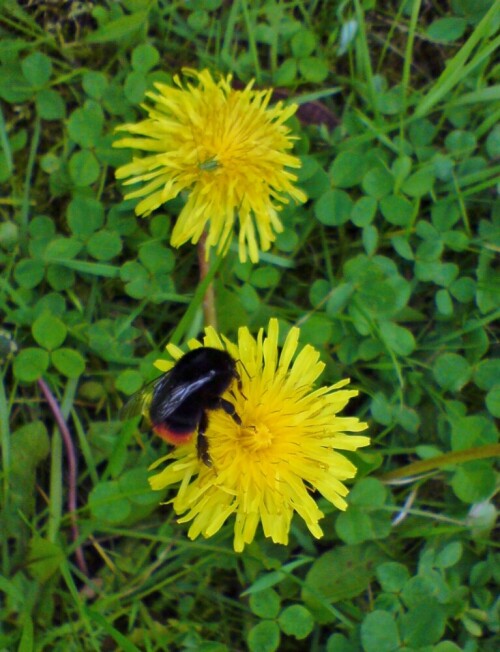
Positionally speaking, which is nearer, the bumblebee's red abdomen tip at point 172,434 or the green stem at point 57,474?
the bumblebee's red abdomen tip at point 172,434

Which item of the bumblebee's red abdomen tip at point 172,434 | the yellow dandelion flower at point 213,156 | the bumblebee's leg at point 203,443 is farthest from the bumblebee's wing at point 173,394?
the yellow dandelion flower at point 213,156

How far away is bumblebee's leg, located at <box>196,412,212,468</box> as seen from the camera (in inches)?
76.0

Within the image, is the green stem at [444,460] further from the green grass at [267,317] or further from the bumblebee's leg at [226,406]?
the bumblebee's leg at [226,406]

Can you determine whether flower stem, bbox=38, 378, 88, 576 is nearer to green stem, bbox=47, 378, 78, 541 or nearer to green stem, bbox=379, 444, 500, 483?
green stem, bbox=47, 378, 78, 541

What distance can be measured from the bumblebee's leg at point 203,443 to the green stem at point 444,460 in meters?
0.75

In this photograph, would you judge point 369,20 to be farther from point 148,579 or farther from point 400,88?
point 148,579

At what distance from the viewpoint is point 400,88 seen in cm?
270

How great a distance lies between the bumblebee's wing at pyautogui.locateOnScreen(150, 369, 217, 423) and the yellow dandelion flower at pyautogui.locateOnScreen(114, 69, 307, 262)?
2.05ft

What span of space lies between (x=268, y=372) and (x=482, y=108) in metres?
1.43

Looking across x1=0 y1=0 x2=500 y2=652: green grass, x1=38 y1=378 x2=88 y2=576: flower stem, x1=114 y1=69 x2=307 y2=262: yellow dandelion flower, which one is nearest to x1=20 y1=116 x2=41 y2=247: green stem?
x1=0 y1=0 x2=500 y2=652: green grass

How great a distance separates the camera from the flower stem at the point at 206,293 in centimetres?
247

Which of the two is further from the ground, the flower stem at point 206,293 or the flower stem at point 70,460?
the flower stem at point 206,293

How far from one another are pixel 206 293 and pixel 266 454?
2.35 ft

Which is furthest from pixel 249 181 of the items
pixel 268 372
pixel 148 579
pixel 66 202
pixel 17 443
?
pixel 148 579
